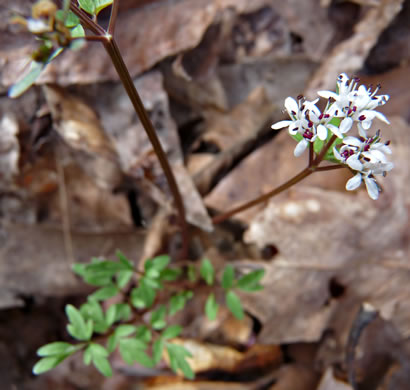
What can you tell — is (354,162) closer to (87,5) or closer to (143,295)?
(87,5)

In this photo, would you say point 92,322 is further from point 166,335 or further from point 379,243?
point 379,243

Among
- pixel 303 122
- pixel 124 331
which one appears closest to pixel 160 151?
pixel 303 122

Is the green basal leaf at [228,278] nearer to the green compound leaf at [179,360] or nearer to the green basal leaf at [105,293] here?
the green compound leaf at [179,360]

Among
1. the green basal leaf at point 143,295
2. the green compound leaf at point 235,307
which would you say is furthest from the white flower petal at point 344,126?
the green basal leaf at point 143,295

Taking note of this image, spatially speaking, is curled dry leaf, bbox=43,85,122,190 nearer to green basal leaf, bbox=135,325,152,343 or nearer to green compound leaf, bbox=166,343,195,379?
green basal leaf, bbox=135,325,152,343

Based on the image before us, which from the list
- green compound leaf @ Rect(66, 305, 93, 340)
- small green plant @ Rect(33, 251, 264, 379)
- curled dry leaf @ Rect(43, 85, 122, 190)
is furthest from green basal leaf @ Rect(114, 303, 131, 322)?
curled dry leaf @ Rect(43, 85, 122, 190)

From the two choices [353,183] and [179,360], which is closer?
[353,183]
